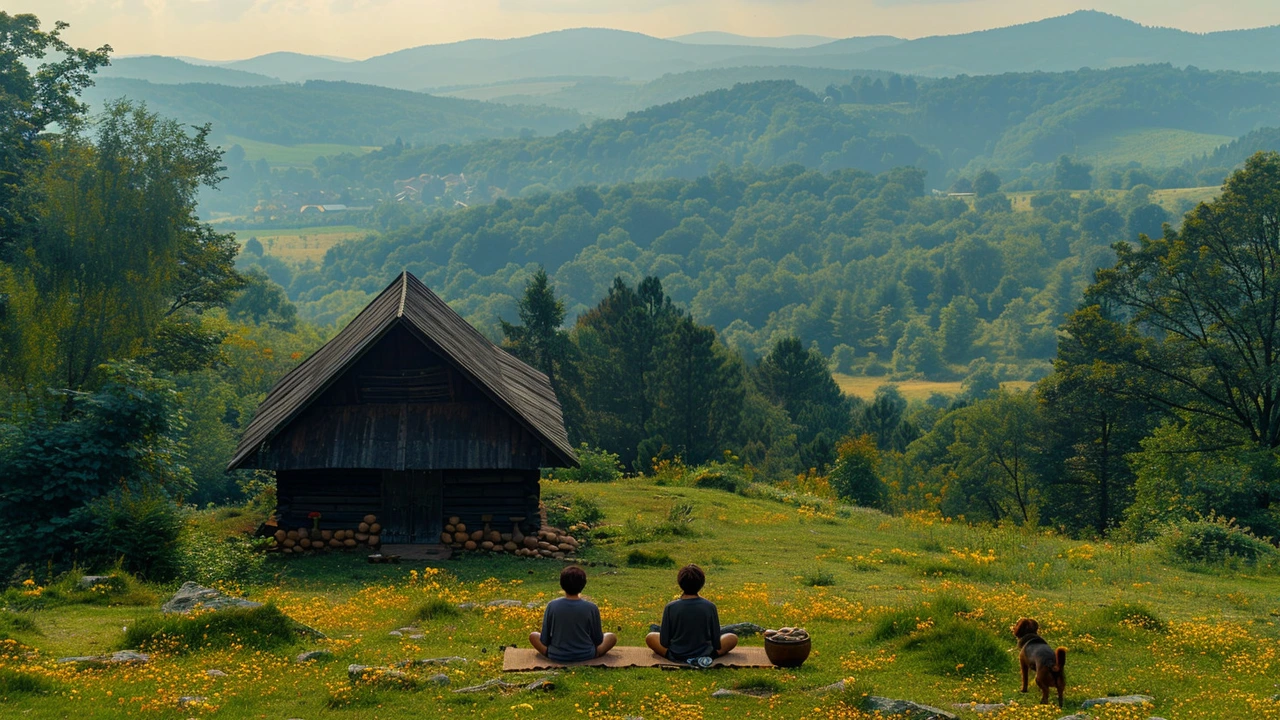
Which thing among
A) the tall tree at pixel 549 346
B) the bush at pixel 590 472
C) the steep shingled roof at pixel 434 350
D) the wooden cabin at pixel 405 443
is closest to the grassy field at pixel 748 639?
the wooden cabin at pixel 405 443

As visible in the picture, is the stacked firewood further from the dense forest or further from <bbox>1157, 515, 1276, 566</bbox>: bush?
<bbox>1157, 515, 1276, 566</bbox>: bush

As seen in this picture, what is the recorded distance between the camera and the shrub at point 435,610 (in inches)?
660

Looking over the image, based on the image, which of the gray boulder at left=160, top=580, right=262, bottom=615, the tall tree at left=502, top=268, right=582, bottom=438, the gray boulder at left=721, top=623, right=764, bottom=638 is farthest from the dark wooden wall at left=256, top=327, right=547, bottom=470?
the tall tree at left=502, top=268, right=582, bottom=438

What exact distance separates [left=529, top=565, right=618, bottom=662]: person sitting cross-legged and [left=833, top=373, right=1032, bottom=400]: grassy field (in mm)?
155356

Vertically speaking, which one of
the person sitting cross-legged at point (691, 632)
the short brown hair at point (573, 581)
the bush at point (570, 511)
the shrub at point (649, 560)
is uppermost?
the short brown hair at point (573, 581)

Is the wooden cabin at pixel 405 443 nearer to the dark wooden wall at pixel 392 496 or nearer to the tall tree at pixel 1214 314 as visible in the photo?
the dark wooden wall at pixel 392 496

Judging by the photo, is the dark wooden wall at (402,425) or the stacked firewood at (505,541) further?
the stacked firewood at (505,541)

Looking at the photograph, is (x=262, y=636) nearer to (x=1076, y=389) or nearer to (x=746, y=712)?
(x=746, y=712)

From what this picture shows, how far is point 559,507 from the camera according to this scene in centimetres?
2911

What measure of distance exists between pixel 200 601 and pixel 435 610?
3510mm

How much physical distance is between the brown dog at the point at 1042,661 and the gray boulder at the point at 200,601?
34.4 feet

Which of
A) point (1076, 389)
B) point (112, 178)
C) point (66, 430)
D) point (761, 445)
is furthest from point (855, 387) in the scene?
point (66, 430)

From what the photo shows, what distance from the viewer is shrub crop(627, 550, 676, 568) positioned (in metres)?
23.7

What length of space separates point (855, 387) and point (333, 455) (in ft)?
544
